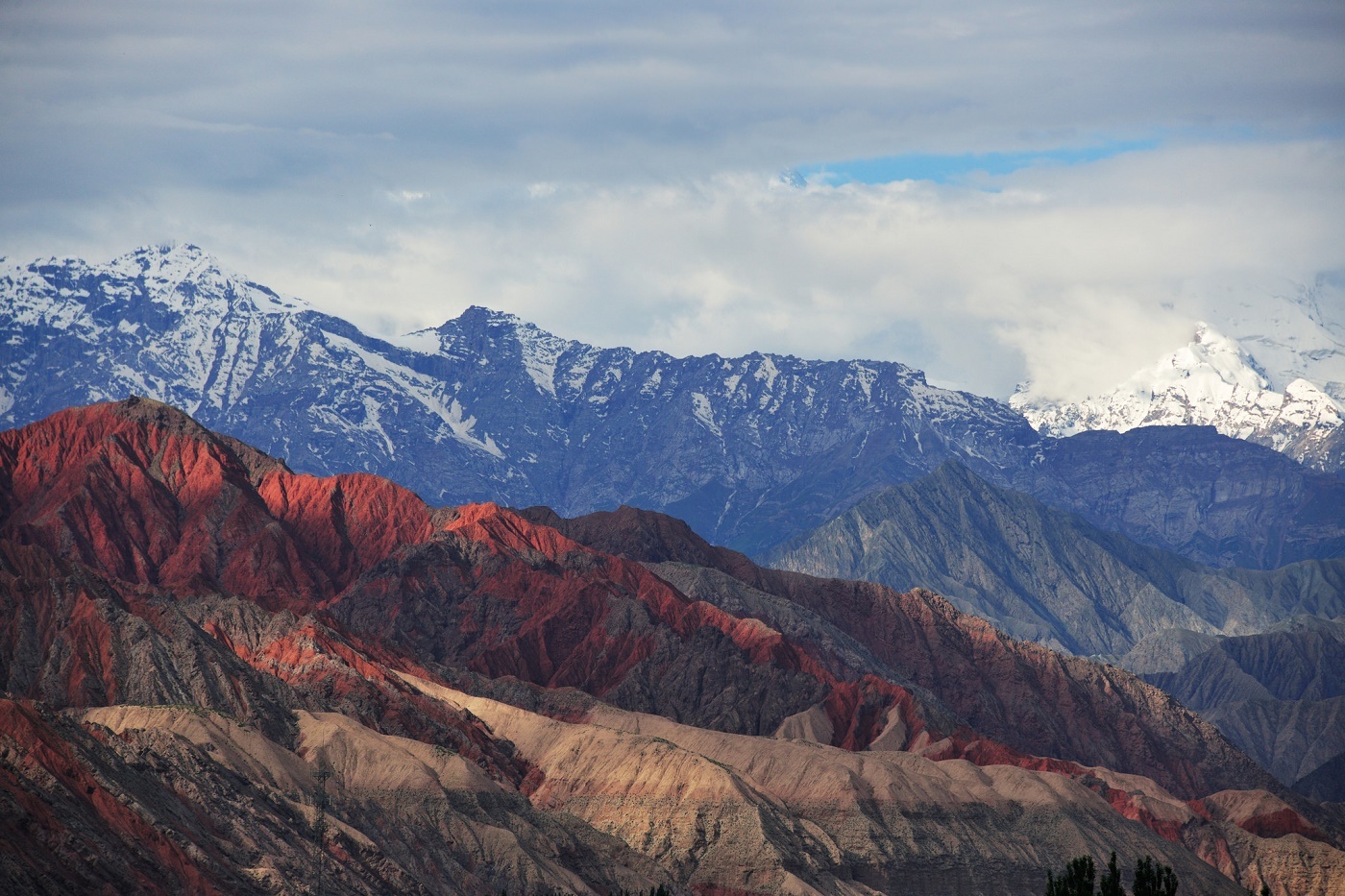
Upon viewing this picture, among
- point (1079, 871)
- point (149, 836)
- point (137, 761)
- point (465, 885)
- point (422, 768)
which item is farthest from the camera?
point (422, 768)

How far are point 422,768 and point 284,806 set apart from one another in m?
24.2

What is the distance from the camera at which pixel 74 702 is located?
199 meters

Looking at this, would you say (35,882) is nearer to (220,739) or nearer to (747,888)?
(220,739)

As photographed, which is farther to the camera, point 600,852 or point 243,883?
point 600,852

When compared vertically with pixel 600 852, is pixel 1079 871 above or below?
above

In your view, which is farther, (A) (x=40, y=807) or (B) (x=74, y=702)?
(B) (x=74, y=702)

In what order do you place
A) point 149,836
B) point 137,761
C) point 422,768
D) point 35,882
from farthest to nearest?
1. point 422,768
2. point 137,761
3. point 149,836
4. point 35,882

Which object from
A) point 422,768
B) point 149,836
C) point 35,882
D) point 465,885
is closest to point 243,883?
point 149,836

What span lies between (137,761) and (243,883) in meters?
15.5

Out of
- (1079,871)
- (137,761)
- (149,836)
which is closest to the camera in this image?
(1079,871)

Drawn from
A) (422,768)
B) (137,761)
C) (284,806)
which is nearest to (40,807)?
(137,761)

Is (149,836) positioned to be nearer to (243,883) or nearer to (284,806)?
(243,883)

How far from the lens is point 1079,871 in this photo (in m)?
114

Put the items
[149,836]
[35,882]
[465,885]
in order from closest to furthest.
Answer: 1. [35,882]
2. [149,836]
3. [465,885]
